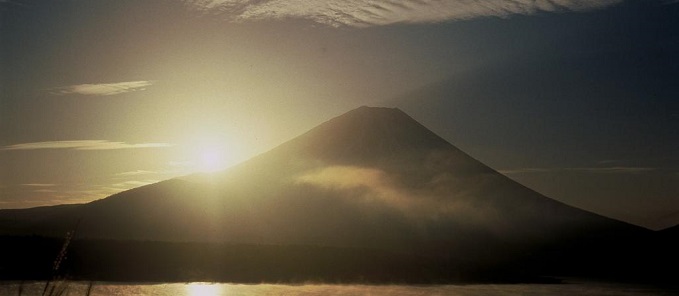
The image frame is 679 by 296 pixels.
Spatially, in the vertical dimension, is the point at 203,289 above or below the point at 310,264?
below

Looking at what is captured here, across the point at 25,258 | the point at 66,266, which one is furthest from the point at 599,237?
the point at 66,266

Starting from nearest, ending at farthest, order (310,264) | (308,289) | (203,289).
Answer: (308,289) → (203,289) → (310,264)

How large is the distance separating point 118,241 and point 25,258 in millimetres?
40623

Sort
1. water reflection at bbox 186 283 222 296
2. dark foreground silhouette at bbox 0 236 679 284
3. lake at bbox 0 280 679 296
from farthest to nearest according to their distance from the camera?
dark foreground silhouette at bbox 0 236 679 284, water reflection at bbox 186 283 222 296, lake at bbox 0 280 679 296

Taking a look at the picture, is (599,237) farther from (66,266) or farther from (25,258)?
(66,266)

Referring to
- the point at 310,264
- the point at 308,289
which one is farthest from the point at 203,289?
the point at 310,264

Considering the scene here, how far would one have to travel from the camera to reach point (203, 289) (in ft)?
179

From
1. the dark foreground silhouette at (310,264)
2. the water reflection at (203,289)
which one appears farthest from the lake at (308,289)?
the dark foreground silhouette at (310,264)

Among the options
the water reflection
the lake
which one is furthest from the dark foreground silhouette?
the water reflection

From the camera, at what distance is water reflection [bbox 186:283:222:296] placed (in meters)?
50.7

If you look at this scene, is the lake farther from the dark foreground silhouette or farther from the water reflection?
the dark foreground silhouette

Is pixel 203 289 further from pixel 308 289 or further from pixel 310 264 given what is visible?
pixel 310 264

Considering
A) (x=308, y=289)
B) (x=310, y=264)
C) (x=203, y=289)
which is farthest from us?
(x=310, y=264)

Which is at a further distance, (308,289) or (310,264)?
(310,264)
